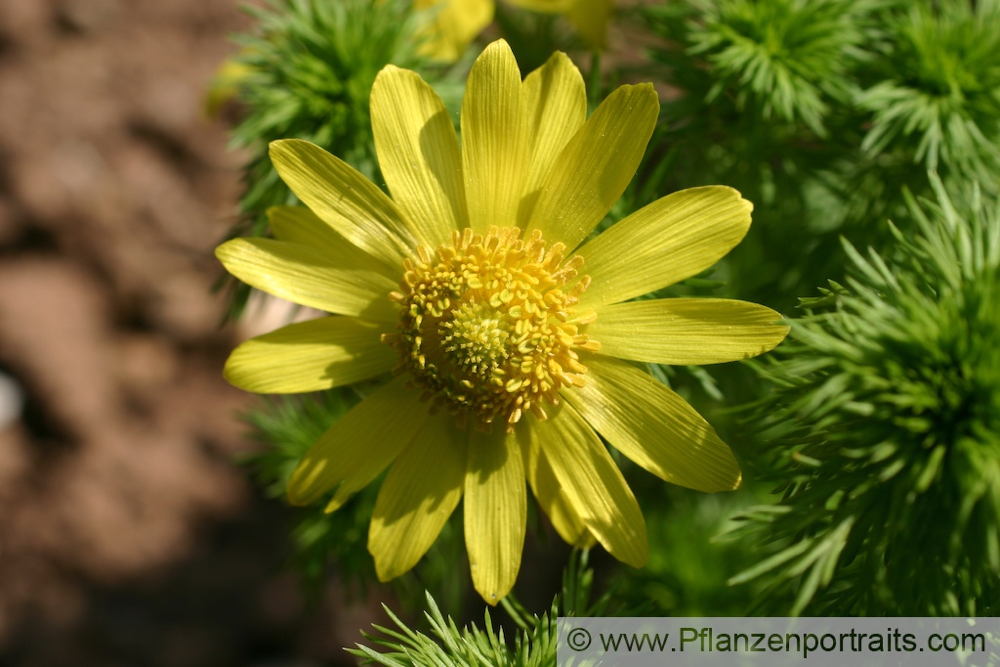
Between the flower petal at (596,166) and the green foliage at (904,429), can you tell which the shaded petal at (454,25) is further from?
the green foliage at (904,429)

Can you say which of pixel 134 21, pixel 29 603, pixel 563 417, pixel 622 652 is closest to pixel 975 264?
pixel 563 417

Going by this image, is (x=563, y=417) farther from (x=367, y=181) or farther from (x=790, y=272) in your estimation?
(x=790, y=272)

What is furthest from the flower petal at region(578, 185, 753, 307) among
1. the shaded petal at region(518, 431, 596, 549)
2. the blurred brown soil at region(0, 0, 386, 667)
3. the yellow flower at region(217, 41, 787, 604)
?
the blurred brown soil at region(0, 0, 386, 667)

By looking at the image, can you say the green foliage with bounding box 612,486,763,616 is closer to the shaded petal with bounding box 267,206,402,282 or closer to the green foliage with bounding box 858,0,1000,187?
the shaded petal with bounding box 267,206,402,282

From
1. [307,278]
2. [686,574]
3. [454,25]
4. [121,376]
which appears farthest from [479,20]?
[121,376]

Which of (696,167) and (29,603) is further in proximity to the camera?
(29,603)

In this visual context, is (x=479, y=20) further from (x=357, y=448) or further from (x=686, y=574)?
(x=686, y=574)
